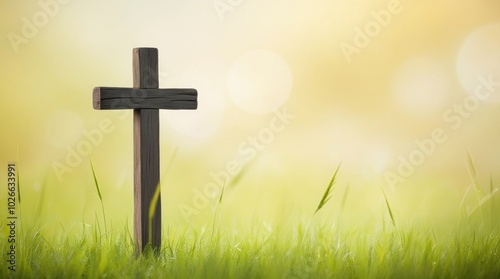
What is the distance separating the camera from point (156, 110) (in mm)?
4777

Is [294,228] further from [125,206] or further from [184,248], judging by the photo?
[125,206]

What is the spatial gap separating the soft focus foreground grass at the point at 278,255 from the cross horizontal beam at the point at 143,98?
2.86 feet

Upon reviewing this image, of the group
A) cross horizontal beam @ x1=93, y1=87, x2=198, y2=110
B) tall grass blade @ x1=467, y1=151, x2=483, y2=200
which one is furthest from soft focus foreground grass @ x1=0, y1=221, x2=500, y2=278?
cross horizontal beam @ x1=93, y1=87, x2=198, y2=110

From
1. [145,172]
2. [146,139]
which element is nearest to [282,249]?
[145,172]

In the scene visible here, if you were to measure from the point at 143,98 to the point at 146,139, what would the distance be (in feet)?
0.89

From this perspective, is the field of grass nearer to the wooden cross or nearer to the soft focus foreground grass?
the soft focus foreground grass

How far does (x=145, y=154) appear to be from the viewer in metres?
4.75

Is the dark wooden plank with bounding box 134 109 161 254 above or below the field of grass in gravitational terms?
above

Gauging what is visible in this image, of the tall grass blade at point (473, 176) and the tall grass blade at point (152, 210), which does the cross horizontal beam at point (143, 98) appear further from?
the tall grass blade at point (473, 176)

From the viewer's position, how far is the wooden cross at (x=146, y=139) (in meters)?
4.71

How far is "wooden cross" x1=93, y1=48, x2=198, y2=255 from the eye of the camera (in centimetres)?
471

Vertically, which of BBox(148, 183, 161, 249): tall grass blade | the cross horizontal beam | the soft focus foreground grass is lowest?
the soft focus foreground grass

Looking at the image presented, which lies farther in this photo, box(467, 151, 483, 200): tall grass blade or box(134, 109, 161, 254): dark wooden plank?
box(467, 151, 483, 200): tall grass blade

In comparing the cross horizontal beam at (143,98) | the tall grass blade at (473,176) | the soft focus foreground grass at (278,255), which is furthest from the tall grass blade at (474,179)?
the cross horizontal beam at (143,98)
